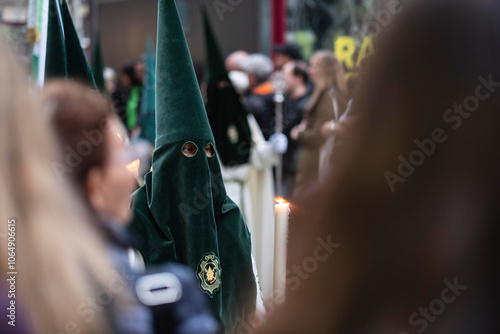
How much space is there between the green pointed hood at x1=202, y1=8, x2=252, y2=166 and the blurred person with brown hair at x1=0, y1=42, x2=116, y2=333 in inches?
128

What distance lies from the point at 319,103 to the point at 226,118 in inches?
37.7

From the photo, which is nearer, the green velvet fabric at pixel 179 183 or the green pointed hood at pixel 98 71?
the green velvet fabric at pixel 179 183

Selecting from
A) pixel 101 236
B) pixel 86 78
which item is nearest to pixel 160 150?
pixel 86 78

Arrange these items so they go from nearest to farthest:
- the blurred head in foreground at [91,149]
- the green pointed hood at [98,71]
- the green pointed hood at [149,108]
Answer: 1. the blurred head in foreground at [91,149]
2. the green pointed hood at [98,71]
3. the green pointed hood at [149,108]

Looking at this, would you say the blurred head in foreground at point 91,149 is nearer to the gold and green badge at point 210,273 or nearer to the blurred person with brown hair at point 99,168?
the blurred person with brown hair at point 99,168

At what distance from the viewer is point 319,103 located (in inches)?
193

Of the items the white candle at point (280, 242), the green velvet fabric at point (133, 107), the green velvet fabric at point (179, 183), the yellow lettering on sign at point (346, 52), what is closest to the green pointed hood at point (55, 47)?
the green velvet fabric at point (179, 183)

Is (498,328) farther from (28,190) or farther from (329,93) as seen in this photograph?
(329,93)

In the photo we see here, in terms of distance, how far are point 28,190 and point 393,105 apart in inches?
20.1

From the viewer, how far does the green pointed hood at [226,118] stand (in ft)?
13.6

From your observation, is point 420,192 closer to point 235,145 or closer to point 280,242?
point 280,242

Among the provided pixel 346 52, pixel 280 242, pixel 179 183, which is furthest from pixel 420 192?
pixel 346 52

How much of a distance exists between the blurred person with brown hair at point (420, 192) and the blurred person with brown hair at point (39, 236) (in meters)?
0.32

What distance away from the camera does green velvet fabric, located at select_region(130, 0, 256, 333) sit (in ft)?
6.05
